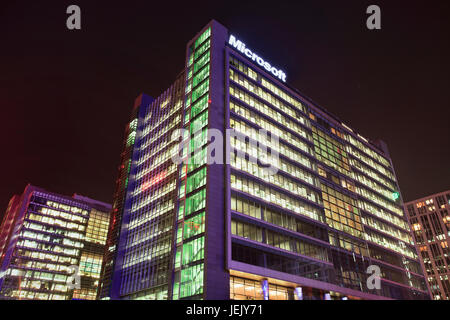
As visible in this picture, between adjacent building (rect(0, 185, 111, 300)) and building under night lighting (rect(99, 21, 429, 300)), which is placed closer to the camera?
building under night lighting (rect(99, 21, 429, 300))

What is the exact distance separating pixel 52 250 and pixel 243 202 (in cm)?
11409

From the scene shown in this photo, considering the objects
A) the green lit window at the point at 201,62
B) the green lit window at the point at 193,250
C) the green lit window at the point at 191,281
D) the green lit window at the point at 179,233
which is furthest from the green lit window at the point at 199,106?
the green lit window at the point at 191,281

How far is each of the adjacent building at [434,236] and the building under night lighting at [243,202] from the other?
206ft

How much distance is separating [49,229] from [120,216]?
76.7 meters

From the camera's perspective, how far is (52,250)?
452 feet

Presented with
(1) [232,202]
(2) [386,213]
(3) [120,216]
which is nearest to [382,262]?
(2) [386,213]

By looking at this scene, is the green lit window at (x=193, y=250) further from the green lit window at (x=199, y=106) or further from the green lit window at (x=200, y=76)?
the green lit window at (x=200, y=76)

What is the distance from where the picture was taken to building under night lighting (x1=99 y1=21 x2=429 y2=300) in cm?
5447

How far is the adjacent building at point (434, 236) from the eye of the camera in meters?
147

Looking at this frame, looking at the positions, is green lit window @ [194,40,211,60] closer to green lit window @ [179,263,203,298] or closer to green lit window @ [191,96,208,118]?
green lit window @ [191,96,208,118]

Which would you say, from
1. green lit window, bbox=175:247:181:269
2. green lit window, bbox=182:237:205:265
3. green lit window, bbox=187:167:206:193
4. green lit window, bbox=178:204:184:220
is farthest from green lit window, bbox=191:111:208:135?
green lit window, bbox=175:247:181:269

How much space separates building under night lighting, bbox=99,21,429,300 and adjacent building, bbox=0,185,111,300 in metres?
68.9
